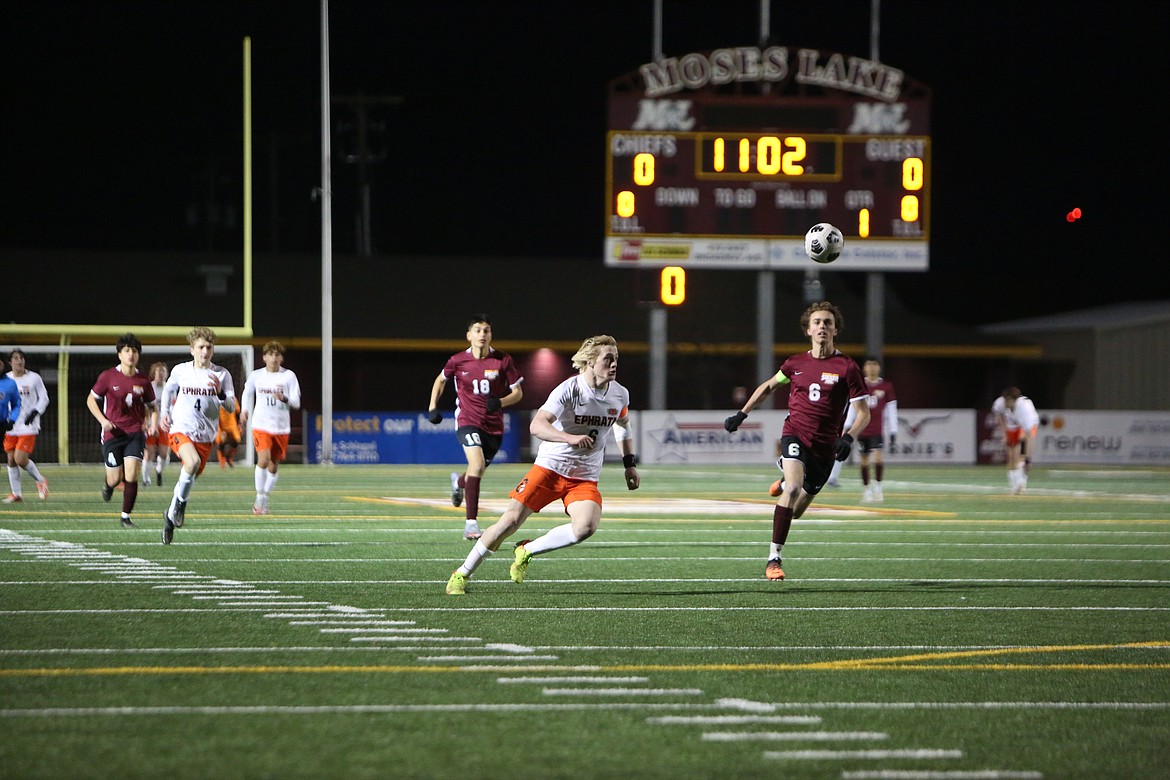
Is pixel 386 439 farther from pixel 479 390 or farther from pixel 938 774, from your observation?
pixel 938 774

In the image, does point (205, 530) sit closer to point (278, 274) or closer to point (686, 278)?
point (686, 278)

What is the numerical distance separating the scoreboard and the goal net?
9.29m

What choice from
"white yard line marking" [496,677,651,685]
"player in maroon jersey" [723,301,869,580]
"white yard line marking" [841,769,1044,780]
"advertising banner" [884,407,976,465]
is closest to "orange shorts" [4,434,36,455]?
"player in maroon jersey" [723,301,869,580]

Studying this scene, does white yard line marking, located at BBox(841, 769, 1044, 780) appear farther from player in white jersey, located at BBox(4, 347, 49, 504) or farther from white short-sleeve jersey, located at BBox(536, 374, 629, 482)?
player in white jersey, located at BBox(4, 347, 49, 504)

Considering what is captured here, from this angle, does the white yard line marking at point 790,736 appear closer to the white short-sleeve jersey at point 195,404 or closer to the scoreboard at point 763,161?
the white short-sleeve jersey at point 195,404

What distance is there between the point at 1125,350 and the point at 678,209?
25.1 metres

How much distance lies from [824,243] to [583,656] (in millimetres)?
9729

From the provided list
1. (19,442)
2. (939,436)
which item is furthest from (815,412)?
(939,436)

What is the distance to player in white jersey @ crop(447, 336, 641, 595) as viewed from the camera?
10492 mm

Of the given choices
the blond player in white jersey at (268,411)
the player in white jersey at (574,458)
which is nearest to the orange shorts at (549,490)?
the player in white jersey at (574,458)

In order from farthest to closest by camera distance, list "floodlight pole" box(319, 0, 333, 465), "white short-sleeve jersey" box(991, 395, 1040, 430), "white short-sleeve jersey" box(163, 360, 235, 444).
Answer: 1. "floodlight pole" box(319, 0, 333, 465)
2. "white short-sleeve jersey" box(991, 395, 1040, 430)
3. "white short-sleeve jersey" box(163, 360, 235, 444)

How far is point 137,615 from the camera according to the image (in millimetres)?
9594

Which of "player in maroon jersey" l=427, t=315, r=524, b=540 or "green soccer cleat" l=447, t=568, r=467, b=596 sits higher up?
"player in maroon jersey" l=427, t=315, r=524, b=540

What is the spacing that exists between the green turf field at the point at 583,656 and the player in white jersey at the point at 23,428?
15.7ft
